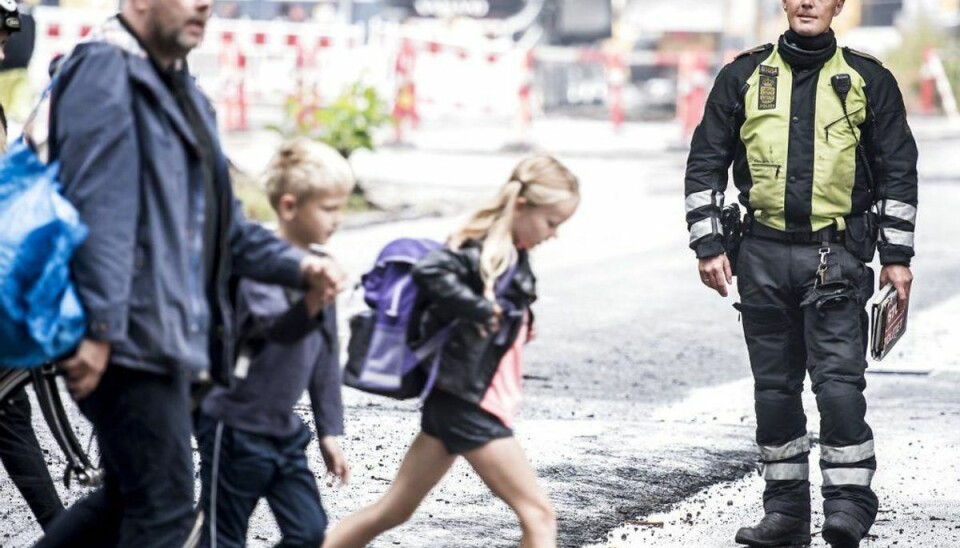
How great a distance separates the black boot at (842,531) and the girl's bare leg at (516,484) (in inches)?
54.6

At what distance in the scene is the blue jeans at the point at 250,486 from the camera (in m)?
4.51

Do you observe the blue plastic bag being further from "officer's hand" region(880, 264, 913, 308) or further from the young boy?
"officer's hand" region(880, 264, 913, 308)

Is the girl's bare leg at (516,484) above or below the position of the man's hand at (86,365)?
below

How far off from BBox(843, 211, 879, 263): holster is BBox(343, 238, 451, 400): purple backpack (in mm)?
1888

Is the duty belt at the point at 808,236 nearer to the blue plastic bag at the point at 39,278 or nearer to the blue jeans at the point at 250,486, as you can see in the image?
the blue jeans at the point at 250,486

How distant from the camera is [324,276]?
14.3 feet

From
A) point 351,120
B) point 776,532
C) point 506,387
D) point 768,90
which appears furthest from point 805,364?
point 351,120

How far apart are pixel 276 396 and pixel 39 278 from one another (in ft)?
2.46

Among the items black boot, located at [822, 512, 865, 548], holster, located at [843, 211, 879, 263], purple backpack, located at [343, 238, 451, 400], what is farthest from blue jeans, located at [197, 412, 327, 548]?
holster, located at [843, 211, 879, 263]

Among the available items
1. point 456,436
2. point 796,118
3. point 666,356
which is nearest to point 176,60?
point 456,436

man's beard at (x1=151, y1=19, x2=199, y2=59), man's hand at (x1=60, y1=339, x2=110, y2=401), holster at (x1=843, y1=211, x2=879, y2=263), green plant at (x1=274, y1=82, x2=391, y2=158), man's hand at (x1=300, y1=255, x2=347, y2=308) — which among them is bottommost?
green plant at (x1=274, y1=82, x2=391, y2=158)

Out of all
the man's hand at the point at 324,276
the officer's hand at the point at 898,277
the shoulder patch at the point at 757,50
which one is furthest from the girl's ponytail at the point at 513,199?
the officer's hand at the point at 898,277

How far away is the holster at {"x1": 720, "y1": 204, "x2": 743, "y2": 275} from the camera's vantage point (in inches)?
249

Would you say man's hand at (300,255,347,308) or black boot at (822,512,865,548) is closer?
man's hand at (300,255,347,308)
